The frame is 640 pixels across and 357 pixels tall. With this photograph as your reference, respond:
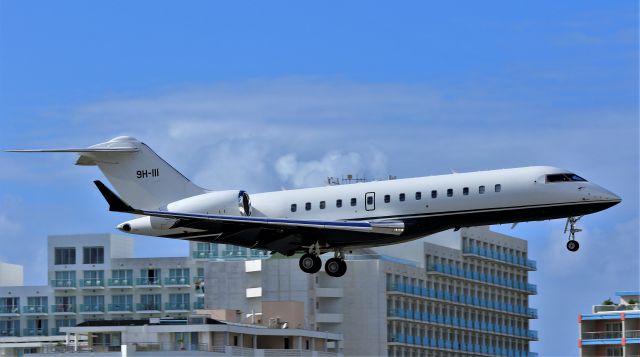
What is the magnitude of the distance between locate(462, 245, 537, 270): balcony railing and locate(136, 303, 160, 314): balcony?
22024mm

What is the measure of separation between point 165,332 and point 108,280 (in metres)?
42.9

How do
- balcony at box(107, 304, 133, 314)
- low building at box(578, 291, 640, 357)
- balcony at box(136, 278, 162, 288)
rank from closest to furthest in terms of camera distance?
low building at box(578, 291, 640, 357) → balcony at box(107, 304, 133, 314) → balcony at box(136, 278, 162, 288)

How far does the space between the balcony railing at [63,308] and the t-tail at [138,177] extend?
59.8m

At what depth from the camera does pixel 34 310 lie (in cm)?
13762

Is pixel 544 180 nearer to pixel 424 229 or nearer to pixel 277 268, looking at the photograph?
pixel 424 229

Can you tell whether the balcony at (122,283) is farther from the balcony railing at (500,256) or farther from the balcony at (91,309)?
the balcony railing at (500,256)

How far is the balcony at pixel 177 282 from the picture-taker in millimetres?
134250

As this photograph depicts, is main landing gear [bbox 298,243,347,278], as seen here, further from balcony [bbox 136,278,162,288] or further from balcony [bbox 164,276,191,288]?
balcony [bbox 136,278,162,288]

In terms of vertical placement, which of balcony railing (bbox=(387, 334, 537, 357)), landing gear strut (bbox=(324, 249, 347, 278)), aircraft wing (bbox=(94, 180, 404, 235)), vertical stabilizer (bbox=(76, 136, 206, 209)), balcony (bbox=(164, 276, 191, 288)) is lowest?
balcony railing (bbox=(387, 334, 537, 357))

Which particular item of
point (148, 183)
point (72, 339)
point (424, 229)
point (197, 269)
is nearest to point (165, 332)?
point (72, 339)

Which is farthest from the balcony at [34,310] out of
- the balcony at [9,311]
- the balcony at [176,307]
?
the balcony at [176,307]

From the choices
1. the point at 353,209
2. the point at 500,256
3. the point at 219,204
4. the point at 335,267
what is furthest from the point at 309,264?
the point at 500,256

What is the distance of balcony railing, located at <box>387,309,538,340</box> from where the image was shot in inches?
4678

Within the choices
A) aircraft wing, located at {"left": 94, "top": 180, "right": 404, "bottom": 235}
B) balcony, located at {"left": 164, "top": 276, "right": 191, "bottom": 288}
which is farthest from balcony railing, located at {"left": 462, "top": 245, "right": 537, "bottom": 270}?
aircraft wing, located at {"left": 94, "top": 180, "right": 404, "bottom": 235}
